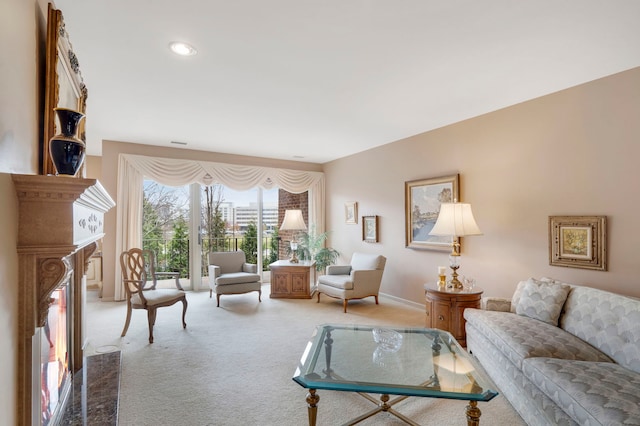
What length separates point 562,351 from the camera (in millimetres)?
2174

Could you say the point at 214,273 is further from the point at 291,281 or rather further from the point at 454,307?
the point at 454,307

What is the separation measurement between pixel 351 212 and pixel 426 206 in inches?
73.4

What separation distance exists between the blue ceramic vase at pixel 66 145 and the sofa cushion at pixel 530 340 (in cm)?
289

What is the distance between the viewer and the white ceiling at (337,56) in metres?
2.02

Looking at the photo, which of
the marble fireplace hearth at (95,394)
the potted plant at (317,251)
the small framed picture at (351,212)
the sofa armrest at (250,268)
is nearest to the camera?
the marble fireplace hearth at (95,394)

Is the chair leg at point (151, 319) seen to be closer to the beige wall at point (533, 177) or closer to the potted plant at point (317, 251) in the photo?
the potted plant at point (317, 251)

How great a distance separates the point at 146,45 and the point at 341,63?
1527 millimetres

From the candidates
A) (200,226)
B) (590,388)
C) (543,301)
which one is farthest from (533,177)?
(200,226)

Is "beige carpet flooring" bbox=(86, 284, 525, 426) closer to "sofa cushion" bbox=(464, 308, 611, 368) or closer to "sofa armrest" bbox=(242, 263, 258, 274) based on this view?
"sofa cushion" bbox=(464, 308, 611, 368)

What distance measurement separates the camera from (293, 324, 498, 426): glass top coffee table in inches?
70.4

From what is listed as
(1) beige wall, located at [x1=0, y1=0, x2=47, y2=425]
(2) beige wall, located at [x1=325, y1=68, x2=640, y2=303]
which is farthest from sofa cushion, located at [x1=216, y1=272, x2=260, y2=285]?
(1) beige wall, located at [x1=0, y1=0, x2=47, y2=425]

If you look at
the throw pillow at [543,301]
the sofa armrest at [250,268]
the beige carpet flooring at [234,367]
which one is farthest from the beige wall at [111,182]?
the throw pillow at [543,301]

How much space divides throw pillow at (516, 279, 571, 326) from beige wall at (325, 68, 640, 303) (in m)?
0.51

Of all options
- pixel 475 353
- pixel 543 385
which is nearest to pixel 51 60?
pixel 543 385
